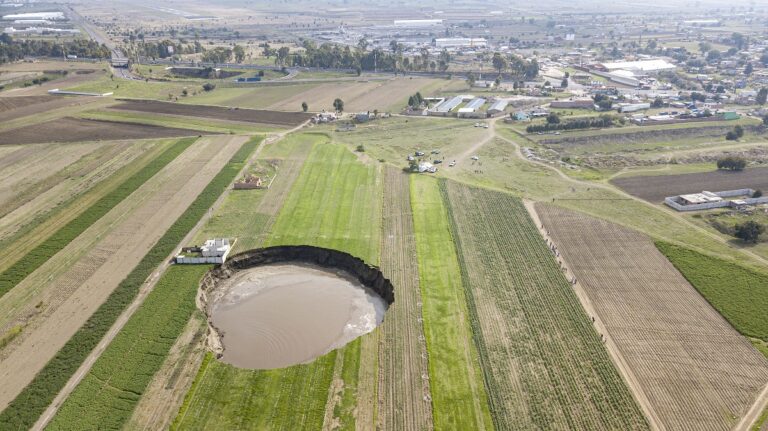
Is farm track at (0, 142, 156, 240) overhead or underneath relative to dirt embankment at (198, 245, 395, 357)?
overhead

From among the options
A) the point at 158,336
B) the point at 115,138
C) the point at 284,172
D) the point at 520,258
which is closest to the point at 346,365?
the point at 158,336

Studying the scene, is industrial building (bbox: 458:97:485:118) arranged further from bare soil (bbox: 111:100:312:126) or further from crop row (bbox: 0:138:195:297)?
crop row (bbox: 0:138:195:297)

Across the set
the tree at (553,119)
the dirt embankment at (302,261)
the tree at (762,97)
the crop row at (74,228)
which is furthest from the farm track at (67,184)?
the tree at (762,97)

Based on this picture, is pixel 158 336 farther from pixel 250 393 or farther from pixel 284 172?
pixel 284 172

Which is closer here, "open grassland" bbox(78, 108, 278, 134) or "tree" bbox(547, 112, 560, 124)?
"open grassland" bbox(78, 108, 278, 134)

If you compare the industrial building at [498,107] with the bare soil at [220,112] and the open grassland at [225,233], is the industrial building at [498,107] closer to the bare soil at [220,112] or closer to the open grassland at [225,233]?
the bare soil at [220,112]

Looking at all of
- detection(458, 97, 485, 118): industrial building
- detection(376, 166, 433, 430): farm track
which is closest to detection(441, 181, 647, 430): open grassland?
detection(376, 166, 433, 430): farm track
